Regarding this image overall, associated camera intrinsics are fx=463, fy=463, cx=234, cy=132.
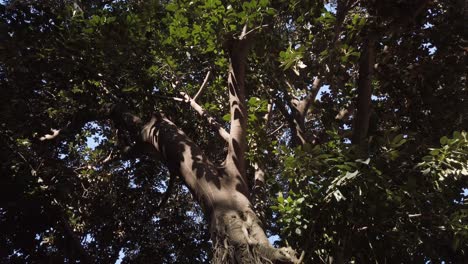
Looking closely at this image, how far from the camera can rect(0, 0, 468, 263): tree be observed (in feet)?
14.7

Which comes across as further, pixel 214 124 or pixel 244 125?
pixel 214 124

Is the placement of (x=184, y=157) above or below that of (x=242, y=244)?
above

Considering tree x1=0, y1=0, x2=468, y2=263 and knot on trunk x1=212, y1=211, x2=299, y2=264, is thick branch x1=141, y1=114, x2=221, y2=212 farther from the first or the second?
knot on trunk x1=212, y1=211, x2=299, y2=264

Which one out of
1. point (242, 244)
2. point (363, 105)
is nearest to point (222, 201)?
point (242, 244)

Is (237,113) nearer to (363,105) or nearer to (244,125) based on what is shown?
(244,125)

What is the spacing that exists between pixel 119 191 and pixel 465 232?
6.65 m

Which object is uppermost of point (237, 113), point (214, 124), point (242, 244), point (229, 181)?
point (214, 124)

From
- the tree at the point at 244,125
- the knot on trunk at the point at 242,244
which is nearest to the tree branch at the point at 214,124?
the tree at the point at 244,125

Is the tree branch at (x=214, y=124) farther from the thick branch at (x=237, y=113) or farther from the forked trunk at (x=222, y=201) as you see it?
the forked trunk at (x=222, y=201)

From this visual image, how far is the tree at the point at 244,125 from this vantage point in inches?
177

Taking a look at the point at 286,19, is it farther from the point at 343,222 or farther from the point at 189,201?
the point at 189,201

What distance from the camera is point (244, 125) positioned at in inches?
211

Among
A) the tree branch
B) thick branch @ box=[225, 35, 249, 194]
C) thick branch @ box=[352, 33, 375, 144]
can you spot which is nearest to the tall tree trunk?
thick branch @ box=[225, 35, 249, 194]

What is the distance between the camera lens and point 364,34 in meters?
5.35
